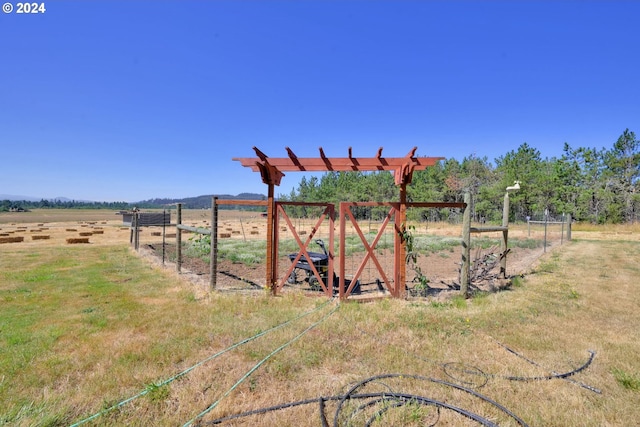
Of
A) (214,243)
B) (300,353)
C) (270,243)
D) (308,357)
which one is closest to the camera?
(308,357)

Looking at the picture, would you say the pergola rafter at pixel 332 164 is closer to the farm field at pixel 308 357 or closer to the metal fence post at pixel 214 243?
the metal fence post at pixel 214 243

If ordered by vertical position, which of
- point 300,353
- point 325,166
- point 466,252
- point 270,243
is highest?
point 325,166

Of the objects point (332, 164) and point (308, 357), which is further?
point (332, 164)

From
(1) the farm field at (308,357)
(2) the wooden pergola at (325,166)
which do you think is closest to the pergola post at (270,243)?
Result: (2) the wooden pergola at (325,166)

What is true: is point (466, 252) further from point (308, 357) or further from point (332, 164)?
point (308, 357)

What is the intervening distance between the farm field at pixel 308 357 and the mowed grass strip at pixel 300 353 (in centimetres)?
2

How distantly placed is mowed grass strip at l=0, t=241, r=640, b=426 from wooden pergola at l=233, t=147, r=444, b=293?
3.32ft

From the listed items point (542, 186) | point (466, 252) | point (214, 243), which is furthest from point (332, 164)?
point (542, 186)

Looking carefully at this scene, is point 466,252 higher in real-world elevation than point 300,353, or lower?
higher

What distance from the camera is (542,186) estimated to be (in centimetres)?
3844

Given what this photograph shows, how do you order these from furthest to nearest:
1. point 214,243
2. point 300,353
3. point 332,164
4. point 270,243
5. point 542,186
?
point 542,186, point 214,243, point 270,243, point 332,164, point 300,353

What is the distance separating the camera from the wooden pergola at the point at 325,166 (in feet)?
19.5

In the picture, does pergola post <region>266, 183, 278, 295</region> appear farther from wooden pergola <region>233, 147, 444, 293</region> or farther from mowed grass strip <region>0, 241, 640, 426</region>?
mowed grass strip <region>0, 241, 640, 426</region>

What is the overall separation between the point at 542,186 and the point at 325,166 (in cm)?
4213
